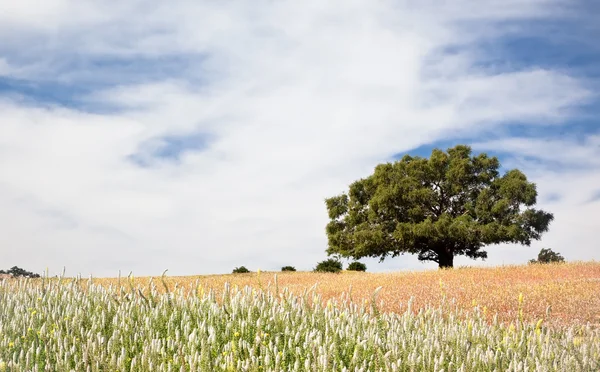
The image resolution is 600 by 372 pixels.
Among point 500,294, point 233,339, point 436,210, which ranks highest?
point 436,210

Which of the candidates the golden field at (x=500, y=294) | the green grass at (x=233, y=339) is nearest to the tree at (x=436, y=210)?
the golden field at (x=500, y=294)

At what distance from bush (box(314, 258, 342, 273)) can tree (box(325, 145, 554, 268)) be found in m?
1.47

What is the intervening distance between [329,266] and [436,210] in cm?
851

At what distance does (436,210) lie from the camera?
38.5 metres

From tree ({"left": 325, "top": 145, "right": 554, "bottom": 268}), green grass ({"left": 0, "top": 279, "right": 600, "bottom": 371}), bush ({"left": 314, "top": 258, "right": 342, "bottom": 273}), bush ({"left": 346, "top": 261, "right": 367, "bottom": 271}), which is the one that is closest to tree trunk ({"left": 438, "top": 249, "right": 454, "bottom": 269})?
tree ({"left": 325, "top": 145, "right": 554, "bottom": 268})

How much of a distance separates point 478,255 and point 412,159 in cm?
820

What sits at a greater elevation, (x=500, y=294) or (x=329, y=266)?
(x=329, y=266)

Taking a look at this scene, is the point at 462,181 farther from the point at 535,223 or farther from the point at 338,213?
the point at 338,213

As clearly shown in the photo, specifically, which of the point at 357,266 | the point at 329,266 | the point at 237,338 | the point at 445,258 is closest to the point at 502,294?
the point at 237,338

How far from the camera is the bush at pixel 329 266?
36.1m

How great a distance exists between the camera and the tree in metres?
35.7

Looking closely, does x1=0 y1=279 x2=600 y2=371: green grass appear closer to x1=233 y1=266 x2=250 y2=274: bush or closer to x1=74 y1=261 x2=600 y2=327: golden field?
x1=74 y1=261 x2=600 y2=327: golden field

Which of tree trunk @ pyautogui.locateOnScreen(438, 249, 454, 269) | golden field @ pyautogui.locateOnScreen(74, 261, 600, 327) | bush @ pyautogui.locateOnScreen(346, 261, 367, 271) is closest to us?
golden field @ pyautogui.locateOnScreen(74, 261, 600, 327)

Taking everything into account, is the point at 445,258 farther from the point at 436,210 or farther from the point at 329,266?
the point at 329,266
